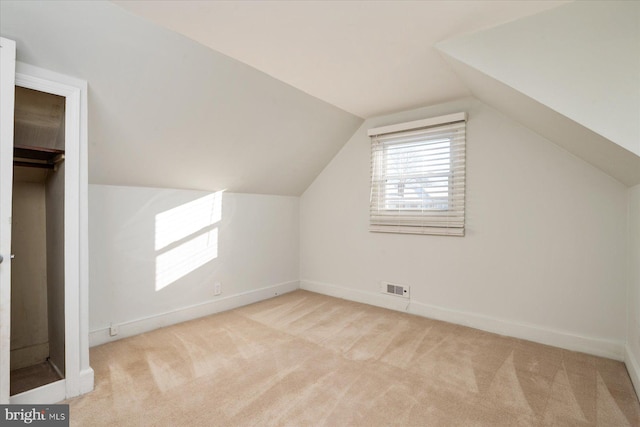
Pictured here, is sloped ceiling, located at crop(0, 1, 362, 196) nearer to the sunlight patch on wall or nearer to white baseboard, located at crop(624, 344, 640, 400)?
the sunlight patch on wall

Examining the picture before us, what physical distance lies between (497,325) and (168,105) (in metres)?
3.40

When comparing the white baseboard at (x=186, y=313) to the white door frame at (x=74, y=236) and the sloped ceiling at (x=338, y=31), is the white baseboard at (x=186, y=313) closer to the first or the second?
the white door frame at (x=74, y=236)

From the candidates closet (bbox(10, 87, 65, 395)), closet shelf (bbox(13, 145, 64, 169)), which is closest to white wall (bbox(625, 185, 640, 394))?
closet (bbox(10, 87, 65, 395))

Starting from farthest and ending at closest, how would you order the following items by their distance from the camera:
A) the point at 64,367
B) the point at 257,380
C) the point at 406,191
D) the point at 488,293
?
the point at 406,191
the point at 488,293
the point at 257,380
the point at 64,367

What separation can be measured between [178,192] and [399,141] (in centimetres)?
243

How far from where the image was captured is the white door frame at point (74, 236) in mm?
1865

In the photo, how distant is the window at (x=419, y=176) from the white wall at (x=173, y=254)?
141cm

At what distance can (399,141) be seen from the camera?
351cm

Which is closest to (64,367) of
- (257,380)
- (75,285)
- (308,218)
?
(75,285)

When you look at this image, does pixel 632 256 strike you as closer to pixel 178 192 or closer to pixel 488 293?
pixel 488 293

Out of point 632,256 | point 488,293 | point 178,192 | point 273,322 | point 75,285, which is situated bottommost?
point 273,322

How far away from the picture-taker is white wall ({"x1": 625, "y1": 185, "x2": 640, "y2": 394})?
204 cm

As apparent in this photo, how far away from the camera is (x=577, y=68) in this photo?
5.57 ft

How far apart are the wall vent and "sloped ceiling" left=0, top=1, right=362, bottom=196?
180 cm
